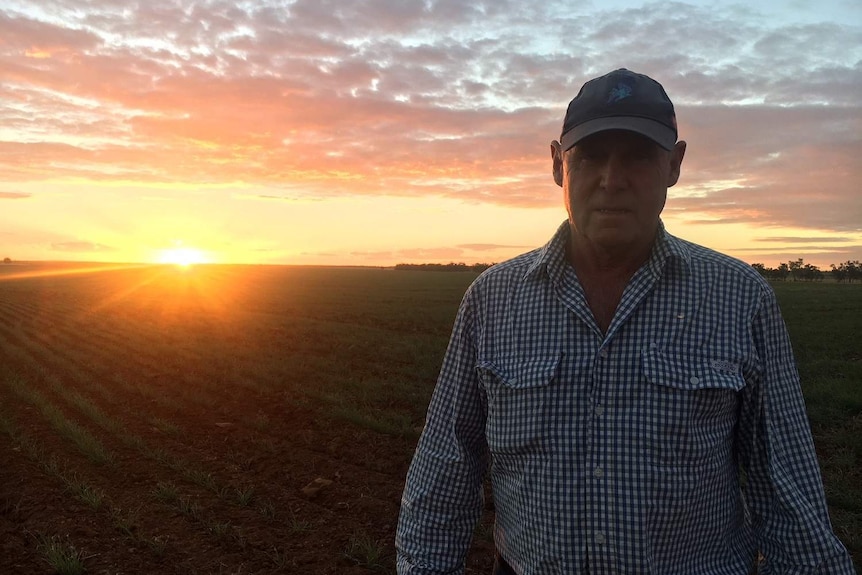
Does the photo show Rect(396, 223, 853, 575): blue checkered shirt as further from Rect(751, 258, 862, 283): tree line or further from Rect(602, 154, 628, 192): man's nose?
Rect(751, 258, 862, 283): tree line

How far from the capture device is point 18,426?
832 centimetres

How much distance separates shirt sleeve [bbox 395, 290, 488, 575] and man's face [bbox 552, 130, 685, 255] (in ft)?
1.55

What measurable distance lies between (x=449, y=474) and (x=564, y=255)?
75 centimetres

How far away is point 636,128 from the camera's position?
1.84 meters

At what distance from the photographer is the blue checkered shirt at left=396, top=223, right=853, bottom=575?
1.76 metres

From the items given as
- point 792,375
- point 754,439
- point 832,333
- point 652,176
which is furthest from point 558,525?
point 832,333

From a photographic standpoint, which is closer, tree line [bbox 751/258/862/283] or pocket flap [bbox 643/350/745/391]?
pocket flap [bbox 643/350/745/391]

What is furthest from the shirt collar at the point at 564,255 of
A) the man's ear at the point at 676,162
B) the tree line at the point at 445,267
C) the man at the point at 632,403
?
the tree line at the point at 445,267

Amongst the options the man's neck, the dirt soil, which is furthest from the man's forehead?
the dirt soil

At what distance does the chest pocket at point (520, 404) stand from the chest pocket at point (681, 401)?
251 millimetres

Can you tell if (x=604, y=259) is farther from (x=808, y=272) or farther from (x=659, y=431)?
(x=808, y=272)

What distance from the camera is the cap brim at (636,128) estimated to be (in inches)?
72.4

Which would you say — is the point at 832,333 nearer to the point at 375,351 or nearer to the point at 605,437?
the point at 375,351

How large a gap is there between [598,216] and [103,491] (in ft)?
19.0
